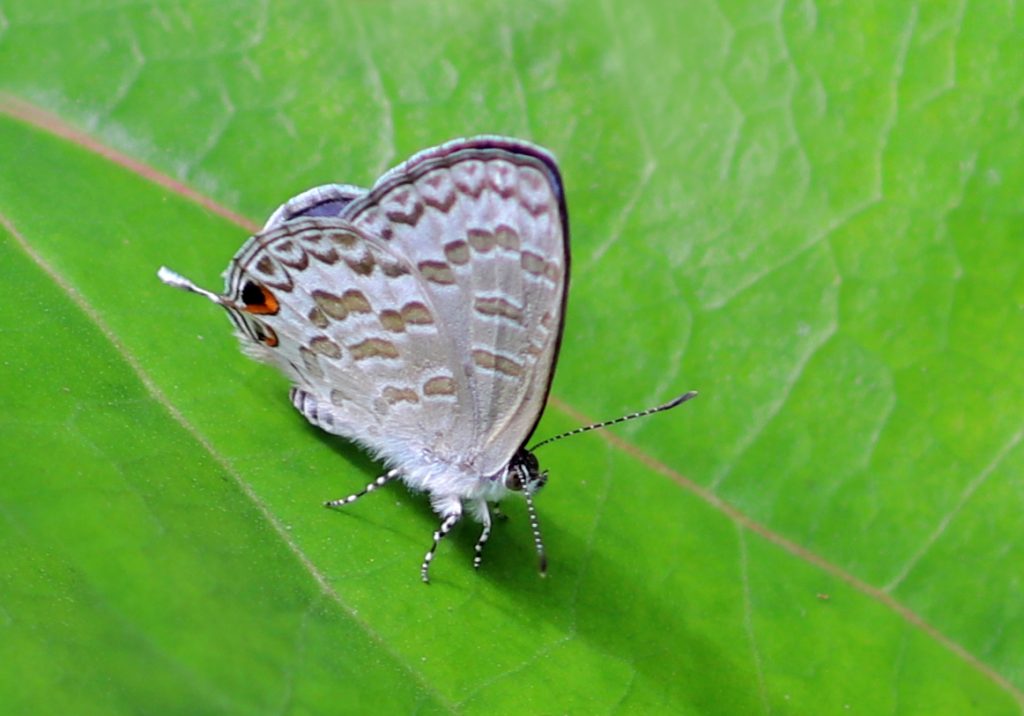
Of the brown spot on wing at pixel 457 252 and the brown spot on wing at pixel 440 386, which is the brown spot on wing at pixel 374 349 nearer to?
the brown spot on wing at pixel 440 386

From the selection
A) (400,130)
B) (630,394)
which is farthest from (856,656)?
(400,130)

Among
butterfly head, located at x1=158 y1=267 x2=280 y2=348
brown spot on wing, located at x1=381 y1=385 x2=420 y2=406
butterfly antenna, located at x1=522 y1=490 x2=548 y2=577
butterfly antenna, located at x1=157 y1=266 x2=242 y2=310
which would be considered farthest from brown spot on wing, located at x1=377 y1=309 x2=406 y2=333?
butterfly antenna, located at x1=522 y1=490 x2=548 y2=577

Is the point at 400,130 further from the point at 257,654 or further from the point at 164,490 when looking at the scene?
the point at 257,654

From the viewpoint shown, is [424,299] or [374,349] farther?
[374,349]

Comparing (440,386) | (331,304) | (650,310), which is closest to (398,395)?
(440,386)

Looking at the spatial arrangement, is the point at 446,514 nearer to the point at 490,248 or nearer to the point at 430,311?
the point at 430,311

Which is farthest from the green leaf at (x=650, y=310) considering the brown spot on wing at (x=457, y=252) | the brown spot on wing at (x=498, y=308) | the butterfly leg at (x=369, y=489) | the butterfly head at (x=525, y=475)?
the brown spot on wing at (x=457, y=252)

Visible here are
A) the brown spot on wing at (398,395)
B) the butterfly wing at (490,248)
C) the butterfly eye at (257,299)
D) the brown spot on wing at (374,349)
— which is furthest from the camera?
the brown spot on wing at (398,395)
